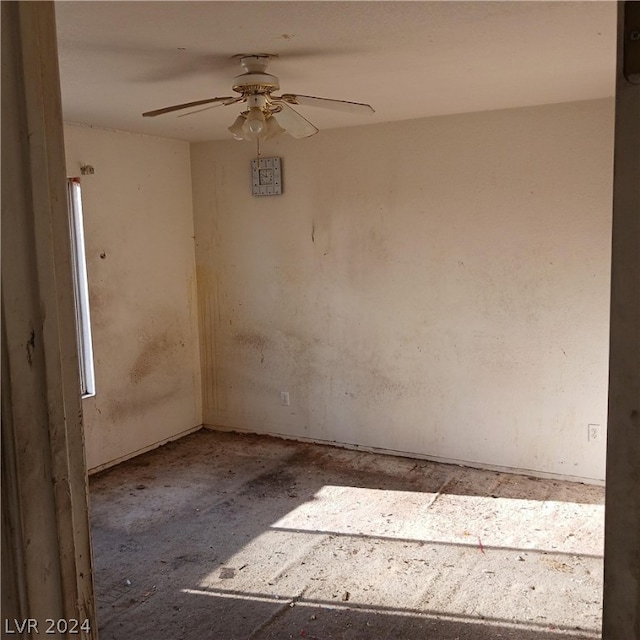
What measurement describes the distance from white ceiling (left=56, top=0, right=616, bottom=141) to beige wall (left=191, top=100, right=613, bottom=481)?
1.55 feet

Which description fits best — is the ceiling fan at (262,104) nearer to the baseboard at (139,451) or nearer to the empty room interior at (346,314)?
the empty room interior at (346,314)

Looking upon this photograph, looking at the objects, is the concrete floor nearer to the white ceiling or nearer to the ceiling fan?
the ceiling fan

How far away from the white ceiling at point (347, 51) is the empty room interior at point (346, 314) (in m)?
0.02

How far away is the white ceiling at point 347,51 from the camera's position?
225 cm

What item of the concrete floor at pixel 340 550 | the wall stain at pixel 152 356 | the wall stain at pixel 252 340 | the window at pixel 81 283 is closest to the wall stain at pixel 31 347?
the concrete floor at pixel 340 550

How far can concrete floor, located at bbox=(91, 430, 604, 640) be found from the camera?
279 centimetres

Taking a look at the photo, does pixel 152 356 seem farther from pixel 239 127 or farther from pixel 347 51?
pixel 347 51

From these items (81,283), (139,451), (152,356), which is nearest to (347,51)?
(81,283)

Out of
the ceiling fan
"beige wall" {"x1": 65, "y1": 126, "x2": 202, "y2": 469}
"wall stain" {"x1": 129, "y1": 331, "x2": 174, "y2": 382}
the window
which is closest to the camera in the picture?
the ceiling fan

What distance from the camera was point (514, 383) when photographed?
4.43 metres

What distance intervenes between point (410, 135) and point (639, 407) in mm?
3864

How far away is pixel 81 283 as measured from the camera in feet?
14.9

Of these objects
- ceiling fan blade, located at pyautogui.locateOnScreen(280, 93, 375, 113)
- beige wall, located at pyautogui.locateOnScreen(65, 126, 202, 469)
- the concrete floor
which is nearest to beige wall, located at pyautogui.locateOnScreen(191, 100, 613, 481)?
beige wall, located at pyautogui.locateOnScreen(65, 126, 202, 469)

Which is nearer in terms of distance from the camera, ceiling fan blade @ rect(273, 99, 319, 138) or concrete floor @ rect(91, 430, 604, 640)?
concrete floor @ rect(91, 430, 604, 640)
